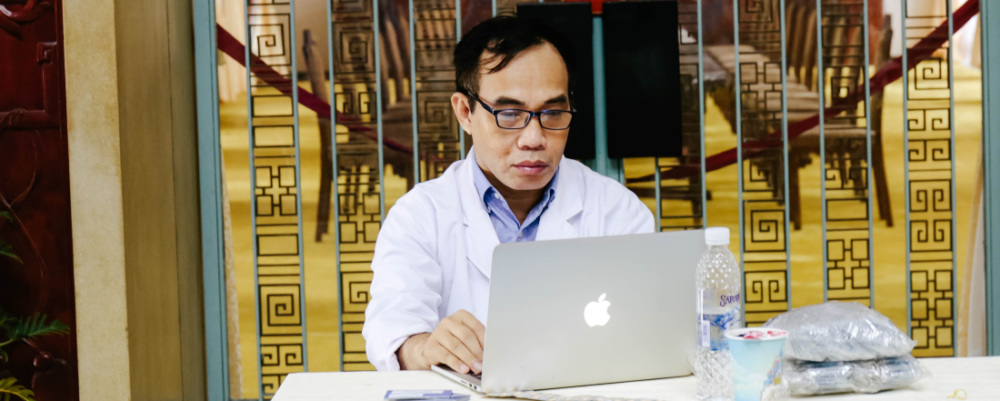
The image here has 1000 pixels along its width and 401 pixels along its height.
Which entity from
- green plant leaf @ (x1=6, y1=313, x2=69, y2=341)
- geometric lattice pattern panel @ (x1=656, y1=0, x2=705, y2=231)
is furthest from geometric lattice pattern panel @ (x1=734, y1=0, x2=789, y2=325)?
green plant leaf @ (x1=6, y1=313, x2=69, y2=341)

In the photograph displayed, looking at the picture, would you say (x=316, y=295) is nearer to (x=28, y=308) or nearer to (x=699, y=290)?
(x=28, y=308)

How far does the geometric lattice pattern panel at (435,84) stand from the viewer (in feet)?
8.78

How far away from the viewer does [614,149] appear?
2.65 meters

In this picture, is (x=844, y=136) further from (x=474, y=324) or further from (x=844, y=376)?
(x=474, y=324)

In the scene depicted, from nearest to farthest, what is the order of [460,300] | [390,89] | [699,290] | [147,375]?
1. [699,290]
2. [460,300]
3. [147,375]
4. [390,89]

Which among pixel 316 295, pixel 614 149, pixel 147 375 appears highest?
pixel 614 149

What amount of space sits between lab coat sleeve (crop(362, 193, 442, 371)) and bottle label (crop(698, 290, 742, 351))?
0.58 metres

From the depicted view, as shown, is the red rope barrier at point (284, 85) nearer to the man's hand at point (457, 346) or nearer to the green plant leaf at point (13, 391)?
the green plant leaf at point (13, 391)

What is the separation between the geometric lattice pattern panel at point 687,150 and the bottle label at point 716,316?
140cm

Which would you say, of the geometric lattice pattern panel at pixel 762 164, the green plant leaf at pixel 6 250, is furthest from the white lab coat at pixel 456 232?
the green plant leaf at pixel 6 250

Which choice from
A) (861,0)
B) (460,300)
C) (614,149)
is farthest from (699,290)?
(861,0)

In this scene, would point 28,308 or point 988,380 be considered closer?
point 988,380

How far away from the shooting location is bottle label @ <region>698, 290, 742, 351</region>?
126 cm

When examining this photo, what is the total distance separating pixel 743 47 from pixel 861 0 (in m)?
0.42
